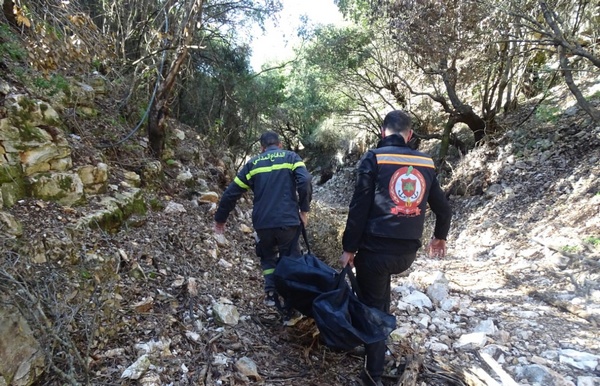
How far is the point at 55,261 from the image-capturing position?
2693 mm

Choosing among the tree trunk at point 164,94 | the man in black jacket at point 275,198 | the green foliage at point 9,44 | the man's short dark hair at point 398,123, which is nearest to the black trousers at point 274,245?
the man in black jacket at point 275,198

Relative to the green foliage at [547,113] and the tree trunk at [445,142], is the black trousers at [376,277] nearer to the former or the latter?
the green foliage at [547,113]

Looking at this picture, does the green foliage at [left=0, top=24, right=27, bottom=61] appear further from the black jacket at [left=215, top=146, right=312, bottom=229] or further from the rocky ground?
the black jacket at [left=215, top=146, right=312, bottom=229]

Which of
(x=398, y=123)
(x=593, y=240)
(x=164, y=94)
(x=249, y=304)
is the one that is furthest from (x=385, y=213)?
(x=593, y=240)

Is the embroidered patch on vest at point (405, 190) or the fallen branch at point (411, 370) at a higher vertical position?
the embroidered patch on vest at point (405, 190)

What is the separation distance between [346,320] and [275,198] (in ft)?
4.22

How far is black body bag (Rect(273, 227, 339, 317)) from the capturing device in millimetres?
2703

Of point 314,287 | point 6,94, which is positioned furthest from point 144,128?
point 314,287

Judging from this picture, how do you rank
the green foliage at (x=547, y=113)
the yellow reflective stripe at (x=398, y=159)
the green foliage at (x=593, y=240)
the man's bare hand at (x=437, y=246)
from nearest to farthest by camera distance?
the yellow reflective stripe at (x=398, y=159), the man's bare hand at (x=437, y=246), the green foliage at (x=593, y=240), the green foliage at (x=547, y=113)

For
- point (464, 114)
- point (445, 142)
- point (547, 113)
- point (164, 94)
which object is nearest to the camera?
point (164, 94)

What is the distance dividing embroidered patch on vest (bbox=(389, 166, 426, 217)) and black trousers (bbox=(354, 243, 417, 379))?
27 centimetres

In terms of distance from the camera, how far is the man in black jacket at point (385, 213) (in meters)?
2.54

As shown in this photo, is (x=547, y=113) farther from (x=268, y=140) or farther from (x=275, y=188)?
(x=275, y=188)

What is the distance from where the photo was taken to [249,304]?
12.0 ft
